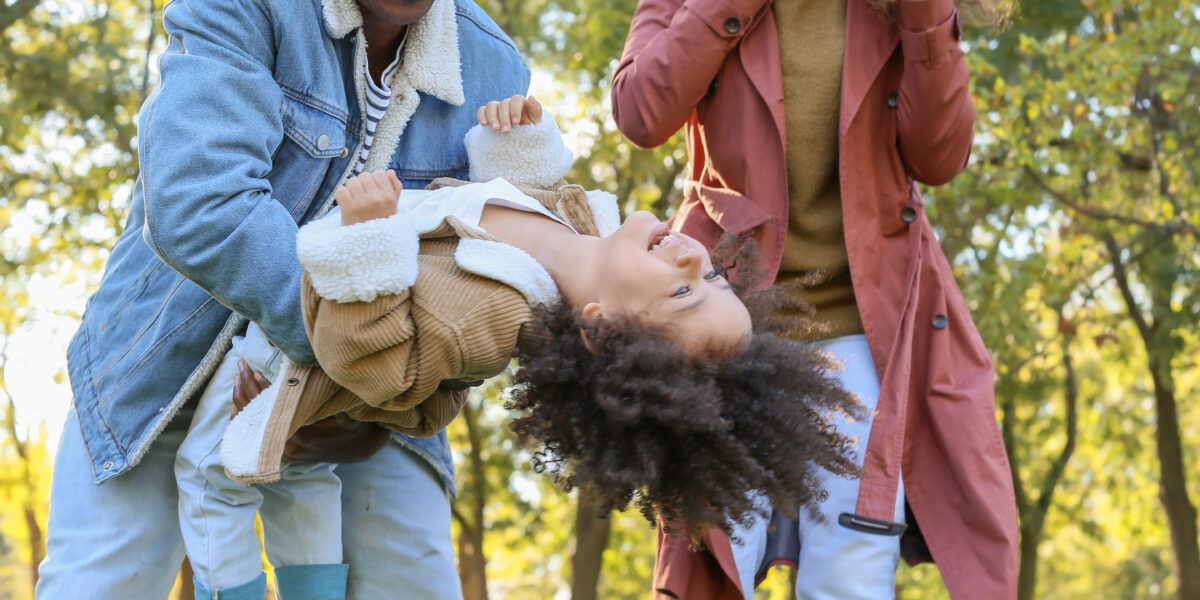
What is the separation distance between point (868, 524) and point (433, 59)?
5.25ft

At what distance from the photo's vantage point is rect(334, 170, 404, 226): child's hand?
2236 mm

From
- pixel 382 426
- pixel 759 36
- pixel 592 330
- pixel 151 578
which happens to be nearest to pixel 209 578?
pixel 151 578

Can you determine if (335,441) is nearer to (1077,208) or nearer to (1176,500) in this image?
(1077,208)

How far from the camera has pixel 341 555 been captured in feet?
9.14

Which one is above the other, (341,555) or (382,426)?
(382,426)

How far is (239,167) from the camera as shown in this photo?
7.62 feet

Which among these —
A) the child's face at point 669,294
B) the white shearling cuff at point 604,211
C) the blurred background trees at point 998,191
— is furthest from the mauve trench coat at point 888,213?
the blurred background trees at point 998,191

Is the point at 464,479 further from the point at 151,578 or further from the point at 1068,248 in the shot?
the point at 151,578

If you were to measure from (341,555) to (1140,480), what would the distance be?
14.1 meters

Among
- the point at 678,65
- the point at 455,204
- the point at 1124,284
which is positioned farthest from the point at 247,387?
the point at 1124,284

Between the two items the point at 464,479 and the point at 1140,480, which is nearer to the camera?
the point at 464,479

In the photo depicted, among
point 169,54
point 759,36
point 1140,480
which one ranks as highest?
point 1140,480

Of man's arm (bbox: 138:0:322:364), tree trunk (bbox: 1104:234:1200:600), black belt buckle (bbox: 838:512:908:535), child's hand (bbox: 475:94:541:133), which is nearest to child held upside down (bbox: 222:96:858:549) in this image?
man's arm (bbox: 138:0:322:364)

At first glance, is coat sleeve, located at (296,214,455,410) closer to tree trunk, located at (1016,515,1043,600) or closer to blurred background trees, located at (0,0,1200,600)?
blurred background trees, located at (0,0,1200,600)
